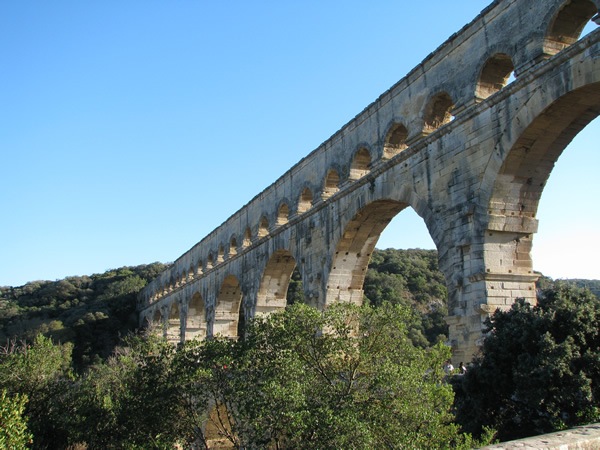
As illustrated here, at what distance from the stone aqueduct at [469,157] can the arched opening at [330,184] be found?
0.03 m

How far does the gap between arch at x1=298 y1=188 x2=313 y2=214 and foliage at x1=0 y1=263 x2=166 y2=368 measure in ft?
63.2

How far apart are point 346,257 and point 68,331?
25.6 m

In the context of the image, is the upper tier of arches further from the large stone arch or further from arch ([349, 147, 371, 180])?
the large stone arch

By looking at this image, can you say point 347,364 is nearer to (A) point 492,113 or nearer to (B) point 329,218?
(A) point 492,113

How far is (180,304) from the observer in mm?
A: 25844

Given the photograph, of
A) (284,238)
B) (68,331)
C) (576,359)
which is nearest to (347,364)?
(576,359)

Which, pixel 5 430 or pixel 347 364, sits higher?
pixel 347 364

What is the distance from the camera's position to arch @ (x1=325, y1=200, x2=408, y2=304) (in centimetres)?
1189

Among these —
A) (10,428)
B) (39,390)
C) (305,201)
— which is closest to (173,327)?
(305,201)

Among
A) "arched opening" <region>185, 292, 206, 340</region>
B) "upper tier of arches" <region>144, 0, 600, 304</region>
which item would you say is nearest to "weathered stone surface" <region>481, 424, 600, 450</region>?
"upper tier of arches" <region>144, 0, 600, 304</region>

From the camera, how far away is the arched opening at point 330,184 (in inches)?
523

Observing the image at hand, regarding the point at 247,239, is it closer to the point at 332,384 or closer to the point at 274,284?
the point at 274,284

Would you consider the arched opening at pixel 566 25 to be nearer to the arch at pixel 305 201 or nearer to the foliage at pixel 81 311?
the arch at pixel 305 201

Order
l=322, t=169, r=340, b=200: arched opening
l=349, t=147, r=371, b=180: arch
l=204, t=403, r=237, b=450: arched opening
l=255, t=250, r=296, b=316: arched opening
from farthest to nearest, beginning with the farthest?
l=255, t=250, r=296, b=316: arched opening < l=322, t=169, r=340, b=200: arched opening < l=349, t=147, r=371, b=180: arch < l=204, t=403, r=237, b=450: arched opening
